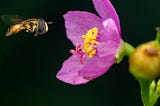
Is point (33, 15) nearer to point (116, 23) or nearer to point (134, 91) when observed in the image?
point (134, 91)

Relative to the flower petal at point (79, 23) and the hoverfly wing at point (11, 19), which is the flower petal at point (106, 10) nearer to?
the flower petal at point (79, 23)

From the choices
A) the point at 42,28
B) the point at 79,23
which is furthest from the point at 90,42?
the point at 42,28

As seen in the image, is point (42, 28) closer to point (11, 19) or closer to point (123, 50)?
point (11, 19)

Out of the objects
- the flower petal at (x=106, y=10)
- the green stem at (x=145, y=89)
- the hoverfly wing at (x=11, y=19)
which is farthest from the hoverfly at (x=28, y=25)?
the green stem at (x=145, y=89)

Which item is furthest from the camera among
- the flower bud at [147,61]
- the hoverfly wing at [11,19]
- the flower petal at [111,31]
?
the hoverfly wing at [11,19]

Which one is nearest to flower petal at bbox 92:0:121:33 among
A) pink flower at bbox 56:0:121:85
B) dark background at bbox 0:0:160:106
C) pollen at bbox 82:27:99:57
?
pink flower at bbox 56:0:121:85

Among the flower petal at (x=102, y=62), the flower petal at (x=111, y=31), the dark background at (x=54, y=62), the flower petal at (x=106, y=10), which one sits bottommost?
the dark background at (x=54, y=62)
